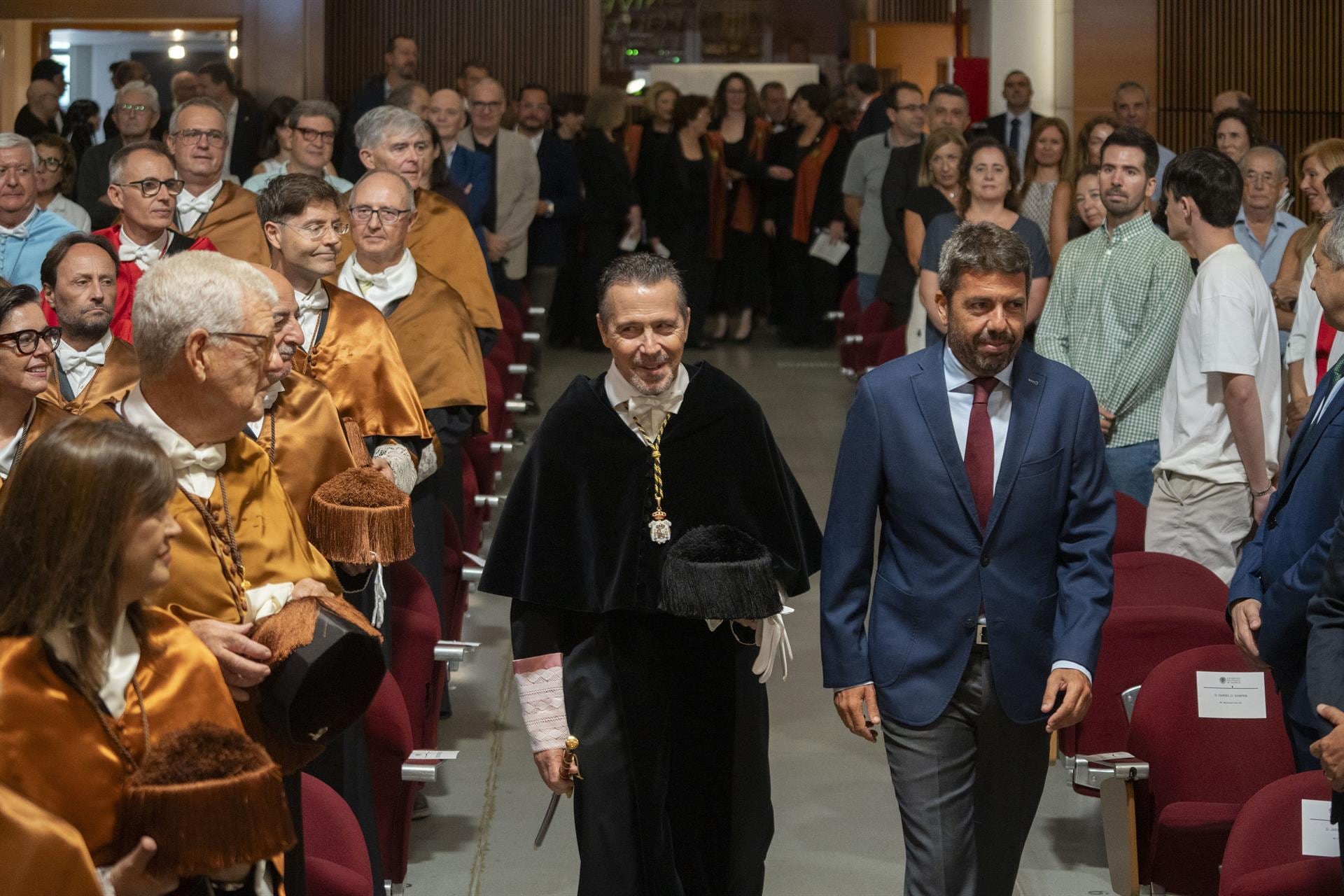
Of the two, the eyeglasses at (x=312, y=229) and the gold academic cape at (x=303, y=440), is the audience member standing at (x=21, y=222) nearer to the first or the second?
the eyeglasses at (x=312, y=229)

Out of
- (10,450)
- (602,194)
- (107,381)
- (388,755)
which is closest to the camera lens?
(10,450)

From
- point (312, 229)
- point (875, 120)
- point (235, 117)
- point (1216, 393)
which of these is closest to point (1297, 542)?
point (1216, 393)

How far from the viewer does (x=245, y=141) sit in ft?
33.0

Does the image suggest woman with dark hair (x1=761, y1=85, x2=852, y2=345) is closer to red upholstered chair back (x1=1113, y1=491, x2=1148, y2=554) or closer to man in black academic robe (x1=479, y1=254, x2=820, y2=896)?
red upholstered chair back (x1=1113, y1=491, x2=1148, y2=554)

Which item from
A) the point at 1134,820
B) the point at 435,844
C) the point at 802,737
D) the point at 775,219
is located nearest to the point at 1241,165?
the point at 802,737

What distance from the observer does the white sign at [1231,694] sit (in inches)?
143

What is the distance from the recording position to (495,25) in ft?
49.9

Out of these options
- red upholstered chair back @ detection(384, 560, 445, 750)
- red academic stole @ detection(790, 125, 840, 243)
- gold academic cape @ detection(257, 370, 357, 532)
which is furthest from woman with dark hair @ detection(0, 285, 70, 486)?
red academic stole @ detection(790, 125, 840, 243)

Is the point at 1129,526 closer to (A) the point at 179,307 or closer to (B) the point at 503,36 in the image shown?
(A) the point at 179,307

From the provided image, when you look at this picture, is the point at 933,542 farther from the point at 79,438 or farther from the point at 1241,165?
the point at 1241,165

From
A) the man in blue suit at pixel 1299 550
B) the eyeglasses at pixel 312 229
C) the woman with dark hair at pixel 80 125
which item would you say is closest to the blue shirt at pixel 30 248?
the eyeglasses at pixel 312 229

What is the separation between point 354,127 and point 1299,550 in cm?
701

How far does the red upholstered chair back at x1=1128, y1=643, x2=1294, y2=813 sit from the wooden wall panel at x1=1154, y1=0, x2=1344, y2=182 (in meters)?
8.37

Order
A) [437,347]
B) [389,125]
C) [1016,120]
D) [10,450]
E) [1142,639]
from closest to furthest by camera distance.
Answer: [10,450], [1142,639], [437,347], [389,125], [1016,120]
